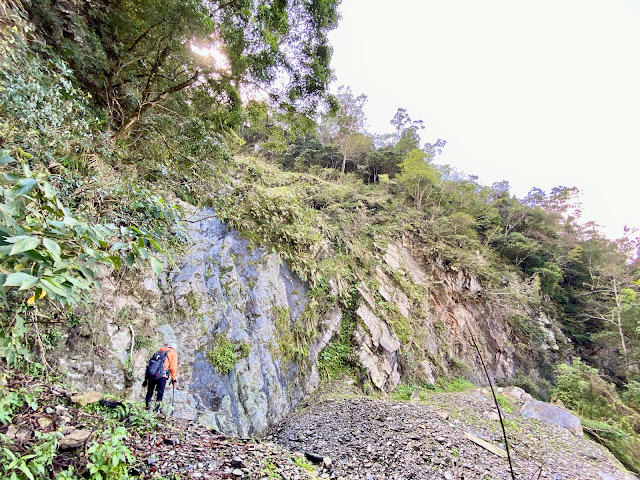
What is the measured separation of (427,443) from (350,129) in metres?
18.0

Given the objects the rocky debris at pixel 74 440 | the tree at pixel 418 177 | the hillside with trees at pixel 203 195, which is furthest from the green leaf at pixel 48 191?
the tree at pixel 418 177

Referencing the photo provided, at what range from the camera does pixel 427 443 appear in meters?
4.13

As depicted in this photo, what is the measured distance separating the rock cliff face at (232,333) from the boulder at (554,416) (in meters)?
2.47

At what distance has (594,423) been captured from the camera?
7875 millimetres

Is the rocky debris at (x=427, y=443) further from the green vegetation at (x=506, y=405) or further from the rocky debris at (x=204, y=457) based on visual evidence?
the rocky debris at (x=204, y=457)

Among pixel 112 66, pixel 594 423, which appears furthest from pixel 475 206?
pixel 112 66

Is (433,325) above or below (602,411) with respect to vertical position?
above

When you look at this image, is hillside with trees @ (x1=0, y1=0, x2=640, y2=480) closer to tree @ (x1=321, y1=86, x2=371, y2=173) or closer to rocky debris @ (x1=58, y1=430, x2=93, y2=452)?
rocky debris @ (x1=58, y1=430, x2=93, y2=452)

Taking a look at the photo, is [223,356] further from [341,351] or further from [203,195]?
[203,195]

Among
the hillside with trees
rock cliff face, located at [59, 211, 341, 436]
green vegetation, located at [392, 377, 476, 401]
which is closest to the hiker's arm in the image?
rock cliff face, located at [59, 211, 341, 436]

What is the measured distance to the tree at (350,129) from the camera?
57.3 ft

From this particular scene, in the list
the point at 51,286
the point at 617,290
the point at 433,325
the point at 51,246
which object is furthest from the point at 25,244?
the point at 617,290

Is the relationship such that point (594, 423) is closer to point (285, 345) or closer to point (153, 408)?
point (285, 345)

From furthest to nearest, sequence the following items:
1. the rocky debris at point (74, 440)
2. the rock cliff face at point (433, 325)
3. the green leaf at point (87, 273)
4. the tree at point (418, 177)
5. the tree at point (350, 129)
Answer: the tree at point (350, 129)
the tree at point (418, 177)
the rock cliff face at point (433, 325)
the rocky debris at point (74, 440)
the green leaf at point (87, 273)
